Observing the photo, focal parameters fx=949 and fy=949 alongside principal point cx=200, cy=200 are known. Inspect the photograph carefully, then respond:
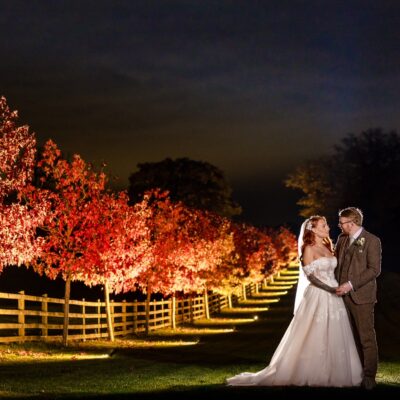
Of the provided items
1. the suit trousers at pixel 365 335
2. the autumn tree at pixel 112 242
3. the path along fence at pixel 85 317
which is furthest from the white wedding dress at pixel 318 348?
the autumn tree at pixel 112 242

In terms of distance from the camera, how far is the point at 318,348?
42.6ft

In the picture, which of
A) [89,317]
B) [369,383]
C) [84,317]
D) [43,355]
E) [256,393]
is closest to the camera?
[256,393]

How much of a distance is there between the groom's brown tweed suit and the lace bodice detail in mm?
276

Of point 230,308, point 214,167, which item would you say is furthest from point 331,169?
point 230,308

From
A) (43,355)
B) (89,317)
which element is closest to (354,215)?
(43,355)

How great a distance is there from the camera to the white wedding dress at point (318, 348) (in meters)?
12.8

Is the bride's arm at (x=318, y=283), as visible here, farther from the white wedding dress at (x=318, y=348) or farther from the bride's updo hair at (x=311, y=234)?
the bride's updo hair at (x=311, y=234)

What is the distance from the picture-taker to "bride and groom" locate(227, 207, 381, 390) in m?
12.8

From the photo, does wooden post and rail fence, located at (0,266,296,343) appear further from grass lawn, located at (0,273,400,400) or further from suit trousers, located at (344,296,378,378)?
suit trousers, located at (344,296,378,378)

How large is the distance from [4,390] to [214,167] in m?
74.9

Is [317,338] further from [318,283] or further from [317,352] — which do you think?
[318,283]

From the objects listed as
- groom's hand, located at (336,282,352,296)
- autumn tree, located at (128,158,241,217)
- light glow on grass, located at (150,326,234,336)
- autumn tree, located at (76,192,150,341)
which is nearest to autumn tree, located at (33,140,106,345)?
autumn tree, located at (76,192,150,341)

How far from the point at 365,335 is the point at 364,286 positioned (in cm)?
66

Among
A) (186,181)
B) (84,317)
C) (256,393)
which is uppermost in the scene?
(186,181)
